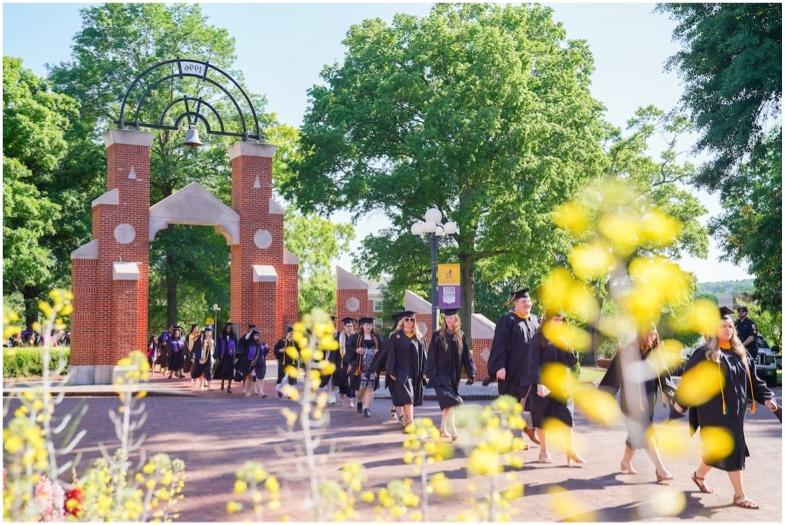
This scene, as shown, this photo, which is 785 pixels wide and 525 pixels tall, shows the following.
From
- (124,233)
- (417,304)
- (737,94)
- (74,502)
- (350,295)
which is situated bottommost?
(74,502)

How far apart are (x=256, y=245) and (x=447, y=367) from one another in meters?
14.9

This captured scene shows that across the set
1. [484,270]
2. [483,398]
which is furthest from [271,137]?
[483,398]

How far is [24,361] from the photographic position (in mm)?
26172

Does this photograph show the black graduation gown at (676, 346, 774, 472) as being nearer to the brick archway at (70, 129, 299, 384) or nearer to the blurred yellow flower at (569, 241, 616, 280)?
the blurred yellow flower at (569, 241, 616, 280)

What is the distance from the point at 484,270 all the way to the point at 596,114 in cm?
765

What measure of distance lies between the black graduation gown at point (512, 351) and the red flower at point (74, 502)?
21.8 ft

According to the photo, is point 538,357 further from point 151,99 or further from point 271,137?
point 271,137

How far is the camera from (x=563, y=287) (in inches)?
110

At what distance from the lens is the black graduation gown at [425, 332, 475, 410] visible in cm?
1164

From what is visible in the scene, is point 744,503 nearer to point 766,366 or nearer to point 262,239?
point 766,366

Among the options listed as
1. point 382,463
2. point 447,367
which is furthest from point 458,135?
point 382,463

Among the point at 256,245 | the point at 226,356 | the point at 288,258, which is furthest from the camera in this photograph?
the point at 288,258

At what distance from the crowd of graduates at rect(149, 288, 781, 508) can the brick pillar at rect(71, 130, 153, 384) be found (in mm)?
8431

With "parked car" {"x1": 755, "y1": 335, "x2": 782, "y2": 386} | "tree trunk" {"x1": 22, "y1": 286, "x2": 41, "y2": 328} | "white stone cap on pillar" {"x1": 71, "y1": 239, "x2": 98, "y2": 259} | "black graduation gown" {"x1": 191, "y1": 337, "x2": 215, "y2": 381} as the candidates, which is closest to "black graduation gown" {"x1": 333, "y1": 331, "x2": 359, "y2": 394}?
"black graduation gown" {"x1": 191, "y1": 337, "x2": 215, "y2": 381}
